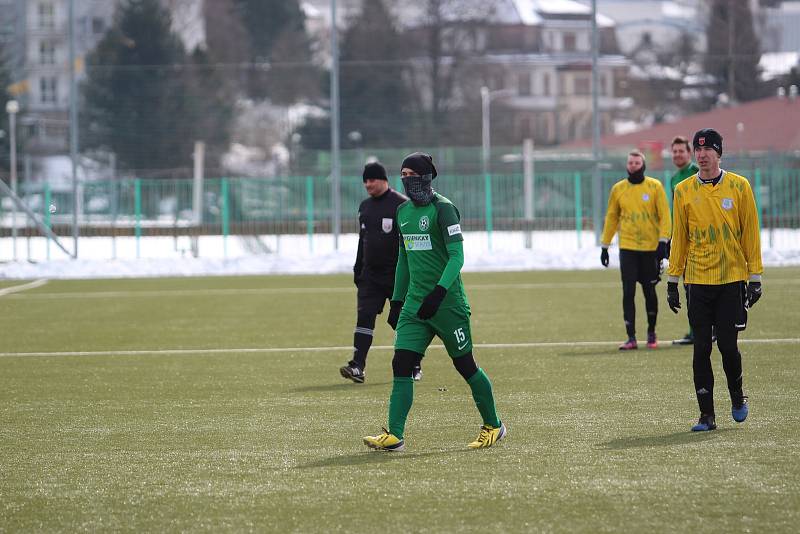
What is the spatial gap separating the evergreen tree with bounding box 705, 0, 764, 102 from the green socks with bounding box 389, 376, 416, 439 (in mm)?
40195

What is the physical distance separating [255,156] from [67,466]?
162ft

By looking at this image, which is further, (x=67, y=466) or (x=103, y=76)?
(x=103, y=76)

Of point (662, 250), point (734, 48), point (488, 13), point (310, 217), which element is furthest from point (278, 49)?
point (662, 250)

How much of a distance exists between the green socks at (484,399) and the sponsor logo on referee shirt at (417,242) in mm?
831

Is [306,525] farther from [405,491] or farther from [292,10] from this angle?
[292,10]

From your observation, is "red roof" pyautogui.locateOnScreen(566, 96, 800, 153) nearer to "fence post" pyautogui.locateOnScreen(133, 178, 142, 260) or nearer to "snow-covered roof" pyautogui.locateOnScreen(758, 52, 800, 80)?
"snow-covered roof" pyautogui.locateOnScreen(758, 52, 800, 80)

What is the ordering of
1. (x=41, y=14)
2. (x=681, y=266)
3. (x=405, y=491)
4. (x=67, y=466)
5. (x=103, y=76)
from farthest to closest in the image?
(x=41, y=14) < (x=103, y=76) < (x=681, y=266) < (x=67, y=466) < (x=405, y=491)

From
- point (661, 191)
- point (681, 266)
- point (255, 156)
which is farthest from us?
point (255, 156)

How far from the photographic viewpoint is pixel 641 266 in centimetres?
1319

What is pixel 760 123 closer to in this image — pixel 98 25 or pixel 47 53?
pixel 98 25

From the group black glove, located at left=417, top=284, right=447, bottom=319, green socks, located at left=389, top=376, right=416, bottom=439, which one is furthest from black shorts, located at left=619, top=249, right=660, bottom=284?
black glove, located at left=417, top=284, right=447, bottom=319

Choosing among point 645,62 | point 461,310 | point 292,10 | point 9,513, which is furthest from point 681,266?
point 292,10

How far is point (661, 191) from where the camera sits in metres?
13.2

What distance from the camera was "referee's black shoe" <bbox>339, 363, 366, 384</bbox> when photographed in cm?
1072
